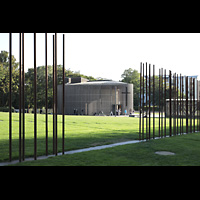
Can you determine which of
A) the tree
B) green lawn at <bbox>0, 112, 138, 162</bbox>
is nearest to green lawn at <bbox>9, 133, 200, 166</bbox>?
green lawn at <bbox>0, 112, 138, 162</bbox>

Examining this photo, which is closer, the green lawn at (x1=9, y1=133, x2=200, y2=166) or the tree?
the green lawn at (x1=9, y1=133, x2=200, y2=166)

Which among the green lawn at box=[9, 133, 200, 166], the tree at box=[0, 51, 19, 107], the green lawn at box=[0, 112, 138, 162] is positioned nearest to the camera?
the green lawn at box=[9, 133, 200, 166]

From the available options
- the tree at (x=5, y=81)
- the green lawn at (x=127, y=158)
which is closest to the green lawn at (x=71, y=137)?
the green lawn at (x=127, y=158)

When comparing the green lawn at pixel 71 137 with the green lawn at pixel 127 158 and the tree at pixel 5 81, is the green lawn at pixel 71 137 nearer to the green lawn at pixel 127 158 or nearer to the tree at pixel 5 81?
the green lawn at pixel 127 158

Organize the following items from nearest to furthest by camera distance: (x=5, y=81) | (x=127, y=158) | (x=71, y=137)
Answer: (x=127, y=158), (x=71, y=137), (x=5, y=81)

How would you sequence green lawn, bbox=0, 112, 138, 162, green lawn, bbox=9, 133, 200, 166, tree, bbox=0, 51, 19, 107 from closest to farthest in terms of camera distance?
green lawn, bbox=9, 133, 200, 166 < green lawn, bbox=0, 112, 138, 162 < tree, bbox=0, 51, 19, 107

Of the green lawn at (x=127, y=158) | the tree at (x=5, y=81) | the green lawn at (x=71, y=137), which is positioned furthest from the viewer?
the tree at (x=5, y=81)

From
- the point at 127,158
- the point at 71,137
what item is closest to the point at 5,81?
the point at 71,137

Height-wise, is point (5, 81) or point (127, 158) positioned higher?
point (5, 81)

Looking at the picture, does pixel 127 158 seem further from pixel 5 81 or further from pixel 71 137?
pixel 5 81

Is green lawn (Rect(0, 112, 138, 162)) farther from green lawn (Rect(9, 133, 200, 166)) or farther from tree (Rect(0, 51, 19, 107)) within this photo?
tree (Rect(0, 51, 19, 107))

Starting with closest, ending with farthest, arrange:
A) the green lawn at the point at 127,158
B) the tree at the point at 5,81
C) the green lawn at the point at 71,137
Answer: the green lawn at the point at 127,158 < the green lawn at the point at 71,137 < the tree at the point at 5,81
